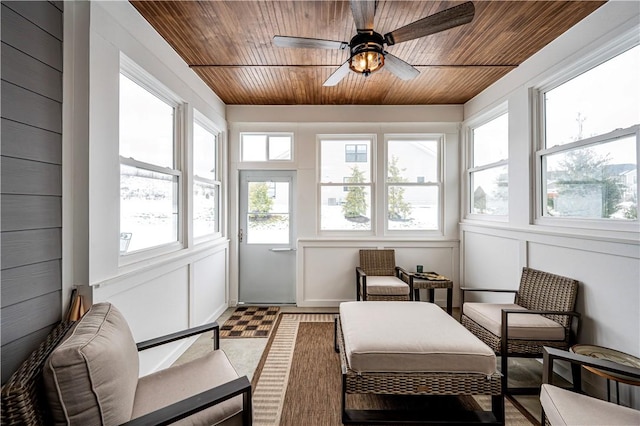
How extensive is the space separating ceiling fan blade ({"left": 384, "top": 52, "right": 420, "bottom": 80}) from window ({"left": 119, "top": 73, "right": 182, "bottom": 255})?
1.94m

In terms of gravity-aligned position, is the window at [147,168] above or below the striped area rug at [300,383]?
above

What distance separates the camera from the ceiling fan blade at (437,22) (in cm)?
164

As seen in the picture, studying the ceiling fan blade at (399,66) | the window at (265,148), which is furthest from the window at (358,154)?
the ceiling fan blade at (399,66)

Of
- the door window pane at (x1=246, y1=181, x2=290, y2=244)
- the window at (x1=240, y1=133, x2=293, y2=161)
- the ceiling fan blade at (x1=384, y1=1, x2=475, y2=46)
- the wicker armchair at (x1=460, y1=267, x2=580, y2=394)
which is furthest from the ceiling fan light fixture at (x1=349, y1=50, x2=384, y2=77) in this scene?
the door window pane at (x1=246, y1=181, x2=290, y2=244)

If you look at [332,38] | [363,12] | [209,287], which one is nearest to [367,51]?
[363,12]

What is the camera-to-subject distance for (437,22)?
1.75 metres

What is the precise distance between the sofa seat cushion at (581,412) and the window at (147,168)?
105 inches

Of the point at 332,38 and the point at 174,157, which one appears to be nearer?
the point at 332,38

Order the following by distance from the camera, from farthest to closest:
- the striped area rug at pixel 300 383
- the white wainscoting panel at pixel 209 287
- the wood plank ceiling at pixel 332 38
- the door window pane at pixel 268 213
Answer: the door window pane at pixel 268 213, the white wainscoting panel at pixel 209 287, the wood plank ceiling at pixel 332 38, the striped area rug at pixel 300 383

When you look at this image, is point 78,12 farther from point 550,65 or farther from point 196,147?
point 550,65

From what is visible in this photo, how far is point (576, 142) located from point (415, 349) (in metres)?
2.15

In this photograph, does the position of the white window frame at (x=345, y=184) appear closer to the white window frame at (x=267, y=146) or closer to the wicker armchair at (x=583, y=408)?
the white window frame at (x=267, y=146)

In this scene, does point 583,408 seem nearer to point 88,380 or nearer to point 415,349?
point 415,349

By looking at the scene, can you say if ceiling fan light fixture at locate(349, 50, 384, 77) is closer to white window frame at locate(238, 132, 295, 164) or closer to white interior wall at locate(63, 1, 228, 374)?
white interior wall at locate(63, 1, 228, 374)
